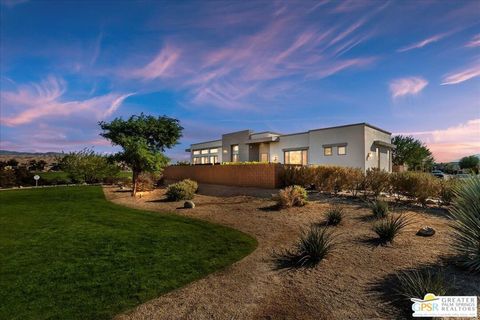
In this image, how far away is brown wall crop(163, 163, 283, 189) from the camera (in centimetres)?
1620

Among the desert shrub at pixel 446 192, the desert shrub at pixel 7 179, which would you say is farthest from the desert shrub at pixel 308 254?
the desert shrub at pixel 7 179

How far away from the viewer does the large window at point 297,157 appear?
2775cm

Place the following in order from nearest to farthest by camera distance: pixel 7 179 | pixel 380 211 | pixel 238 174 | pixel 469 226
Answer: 1. pixel 469 226
2. pixel 380 211
3. pixel 238 174
4. pixel 7 179

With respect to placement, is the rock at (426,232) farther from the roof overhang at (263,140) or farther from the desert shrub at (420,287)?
the roof overhang at (263,140)

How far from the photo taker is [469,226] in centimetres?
471

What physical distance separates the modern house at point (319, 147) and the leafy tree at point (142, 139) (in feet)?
27.4

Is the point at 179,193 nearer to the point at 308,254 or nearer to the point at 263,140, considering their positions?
the point at 308,254

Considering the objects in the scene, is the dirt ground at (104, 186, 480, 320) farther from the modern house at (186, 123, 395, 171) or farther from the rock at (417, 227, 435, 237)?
the modern house at (186, 123, 395, 171)

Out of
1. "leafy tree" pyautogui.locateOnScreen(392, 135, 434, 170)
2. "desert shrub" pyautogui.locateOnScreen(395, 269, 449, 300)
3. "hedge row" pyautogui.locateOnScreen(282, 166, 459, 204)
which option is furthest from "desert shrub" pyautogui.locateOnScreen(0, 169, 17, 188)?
"leafy tree" pyautogui.locateOnScreen(392, 135, 434, 170)

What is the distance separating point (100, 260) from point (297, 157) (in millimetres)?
24375

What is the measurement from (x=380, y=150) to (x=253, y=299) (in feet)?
84.9

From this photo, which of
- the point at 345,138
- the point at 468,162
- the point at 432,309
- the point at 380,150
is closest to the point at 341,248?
the point at 432,309

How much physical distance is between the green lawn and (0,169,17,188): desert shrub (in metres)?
23.1

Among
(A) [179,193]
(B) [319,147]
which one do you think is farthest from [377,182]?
(B) [319,147]
